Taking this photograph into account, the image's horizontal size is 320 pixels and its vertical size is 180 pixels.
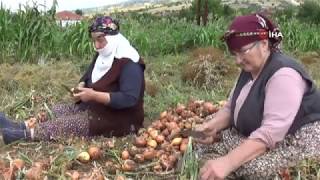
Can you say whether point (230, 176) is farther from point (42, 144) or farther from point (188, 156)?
point (42, 144)

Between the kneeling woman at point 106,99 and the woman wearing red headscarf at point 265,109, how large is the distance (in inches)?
45.2

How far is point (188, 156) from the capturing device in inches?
143

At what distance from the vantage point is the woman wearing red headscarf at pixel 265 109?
3.13 meters

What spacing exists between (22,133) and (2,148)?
0.60 ft

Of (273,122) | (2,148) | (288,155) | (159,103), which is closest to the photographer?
(273,122)

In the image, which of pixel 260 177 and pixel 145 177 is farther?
pixel 145 177

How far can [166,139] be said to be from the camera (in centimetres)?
434

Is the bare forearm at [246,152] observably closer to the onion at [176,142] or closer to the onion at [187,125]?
the onion at [176,142]

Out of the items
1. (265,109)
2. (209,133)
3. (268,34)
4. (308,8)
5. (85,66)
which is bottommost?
(308,8)

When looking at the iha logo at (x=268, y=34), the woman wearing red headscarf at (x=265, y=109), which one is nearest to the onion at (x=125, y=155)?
the woman wearing red headscarf at (x=265, y=109)

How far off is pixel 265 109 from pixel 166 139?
123cm

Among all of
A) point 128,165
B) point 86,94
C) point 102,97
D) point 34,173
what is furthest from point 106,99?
point 34,173

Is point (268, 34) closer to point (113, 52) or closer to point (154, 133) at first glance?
point (154, 133)

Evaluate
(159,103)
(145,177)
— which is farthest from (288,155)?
(159,103)
